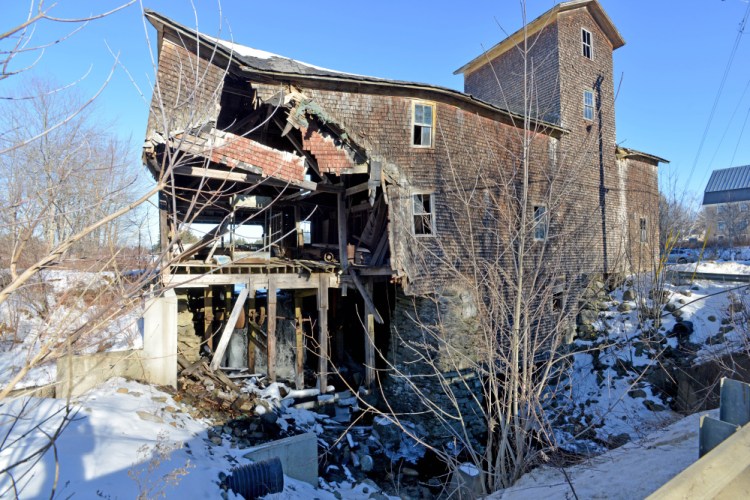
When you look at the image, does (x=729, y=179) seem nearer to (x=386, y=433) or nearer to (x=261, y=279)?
(x=386, y=433)

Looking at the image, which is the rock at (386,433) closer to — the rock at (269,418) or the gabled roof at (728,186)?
the rock at (269,418)

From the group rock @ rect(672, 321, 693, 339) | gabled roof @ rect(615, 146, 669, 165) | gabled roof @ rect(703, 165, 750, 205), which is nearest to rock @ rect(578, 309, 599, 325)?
rock @ rect(672, 321, 693, 339)

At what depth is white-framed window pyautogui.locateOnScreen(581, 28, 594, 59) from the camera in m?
16.2

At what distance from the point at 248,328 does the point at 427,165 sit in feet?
25.3

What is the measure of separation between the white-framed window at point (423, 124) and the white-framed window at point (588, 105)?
8245mm

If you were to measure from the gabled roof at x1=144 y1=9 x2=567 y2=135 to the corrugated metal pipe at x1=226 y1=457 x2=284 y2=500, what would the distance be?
7440 millimetres

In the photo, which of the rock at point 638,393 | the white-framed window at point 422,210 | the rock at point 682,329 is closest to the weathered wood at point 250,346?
the white-framed window at point 422,210

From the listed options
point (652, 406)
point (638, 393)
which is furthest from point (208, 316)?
point (652, 406)

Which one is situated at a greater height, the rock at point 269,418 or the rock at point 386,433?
the rock at point 269,418

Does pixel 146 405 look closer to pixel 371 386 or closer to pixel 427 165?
pixel 371 386

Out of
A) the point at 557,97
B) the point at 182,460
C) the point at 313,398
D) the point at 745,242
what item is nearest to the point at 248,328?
the point at 313,398

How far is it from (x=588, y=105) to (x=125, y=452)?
725 inches

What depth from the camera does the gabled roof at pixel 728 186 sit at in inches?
1800

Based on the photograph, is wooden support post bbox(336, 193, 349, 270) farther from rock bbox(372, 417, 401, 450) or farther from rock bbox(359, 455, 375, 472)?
rock bbox(359, 455, 375, 472)
